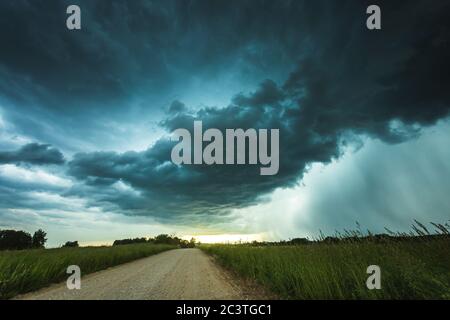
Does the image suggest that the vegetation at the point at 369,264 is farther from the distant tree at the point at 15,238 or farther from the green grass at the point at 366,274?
the distant tree at the point at 15,238

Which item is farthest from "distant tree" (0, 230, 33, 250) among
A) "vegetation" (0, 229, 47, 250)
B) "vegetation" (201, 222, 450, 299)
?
"vegetation" (201, 222, 450, 299)

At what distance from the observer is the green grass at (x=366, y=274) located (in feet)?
19.7

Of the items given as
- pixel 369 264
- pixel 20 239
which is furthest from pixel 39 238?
pixel 369 264

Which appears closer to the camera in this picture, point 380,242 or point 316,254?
point 380,242

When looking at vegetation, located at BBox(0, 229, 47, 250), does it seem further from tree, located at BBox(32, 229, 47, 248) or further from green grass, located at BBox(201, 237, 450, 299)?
green grass, located at BBox(201, 237, 450, 299)

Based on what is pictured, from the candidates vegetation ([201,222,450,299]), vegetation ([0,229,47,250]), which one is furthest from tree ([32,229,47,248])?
vegetation ([201,222,450,299])

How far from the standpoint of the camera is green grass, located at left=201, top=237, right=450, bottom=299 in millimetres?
6012

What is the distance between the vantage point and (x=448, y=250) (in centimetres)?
642

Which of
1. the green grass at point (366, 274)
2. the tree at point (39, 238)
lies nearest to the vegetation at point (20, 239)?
the tree at point (39, 238)

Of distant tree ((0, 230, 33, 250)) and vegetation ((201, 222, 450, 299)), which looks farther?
distant tree ((0, 230, 33, 250))
